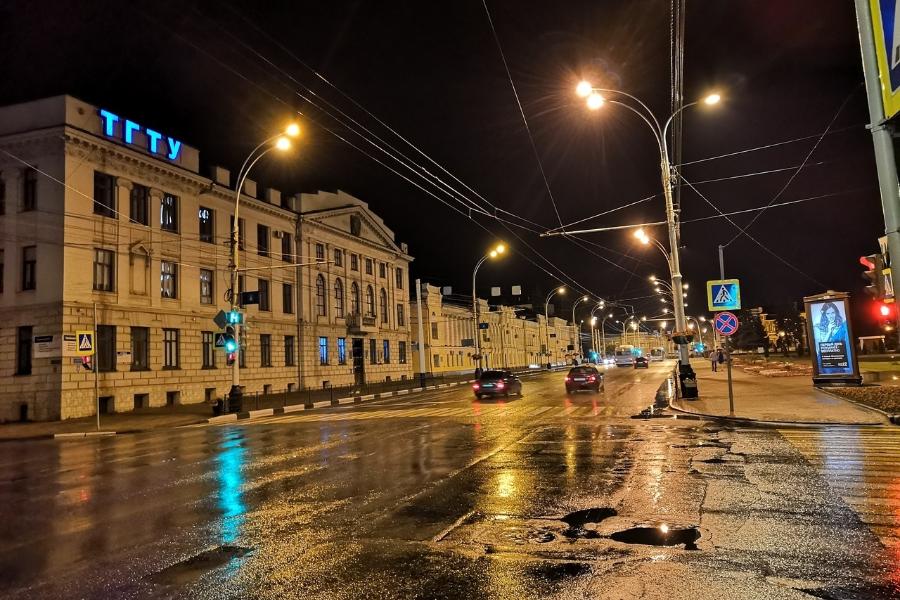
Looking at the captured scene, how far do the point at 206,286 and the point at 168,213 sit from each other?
185 inches

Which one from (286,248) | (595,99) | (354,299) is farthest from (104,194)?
(354,299)

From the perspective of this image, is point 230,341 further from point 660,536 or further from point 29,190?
point 660,536

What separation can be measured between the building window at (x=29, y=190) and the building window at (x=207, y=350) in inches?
400

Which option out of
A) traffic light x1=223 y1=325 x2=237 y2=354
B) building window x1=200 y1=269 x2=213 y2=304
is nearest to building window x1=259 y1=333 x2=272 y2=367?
building window x1=200 y1=269 x2=213 y2=304

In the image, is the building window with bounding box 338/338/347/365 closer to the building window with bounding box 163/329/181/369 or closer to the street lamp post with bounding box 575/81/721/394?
the building window with bounding box 163/329/181/369

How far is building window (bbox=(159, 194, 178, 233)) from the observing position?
31203mm

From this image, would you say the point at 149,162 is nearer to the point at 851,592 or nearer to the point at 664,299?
the point at 851,592

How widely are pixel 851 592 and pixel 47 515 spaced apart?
881cm

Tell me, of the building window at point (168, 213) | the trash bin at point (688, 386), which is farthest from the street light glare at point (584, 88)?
the building window at point (168, 213)

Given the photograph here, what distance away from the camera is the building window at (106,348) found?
2706cm

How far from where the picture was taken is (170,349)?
31.0 meters

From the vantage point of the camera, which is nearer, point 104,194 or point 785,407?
point 785,407

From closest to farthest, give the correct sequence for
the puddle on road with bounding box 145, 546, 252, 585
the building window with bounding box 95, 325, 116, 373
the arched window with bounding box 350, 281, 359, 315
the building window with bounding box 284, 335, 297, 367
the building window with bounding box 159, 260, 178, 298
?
1. the puddle on road with bounding box 145, 546, 252, 585
2. the building window with bounding box 95, 325, 116, 373
3. the building window with bounding box 159, 260, 178, 298
4. the building window with bounding box 284, 335, 297, 367
5. the arched window with bounding box 350, 281, 359, 315

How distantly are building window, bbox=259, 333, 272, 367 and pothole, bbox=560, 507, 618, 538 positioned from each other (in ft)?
113
